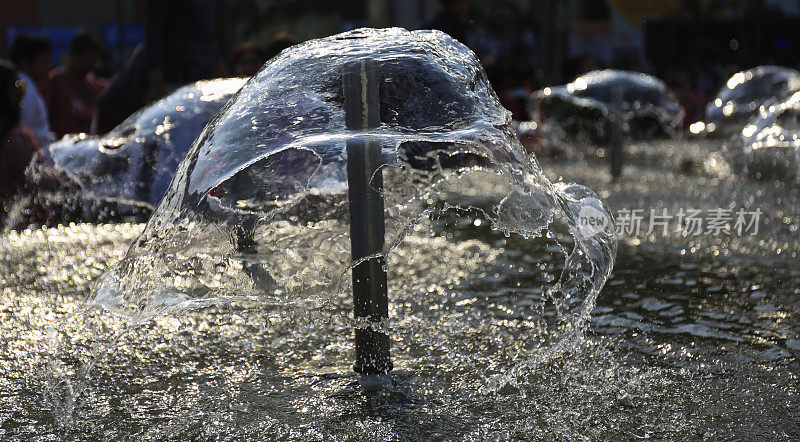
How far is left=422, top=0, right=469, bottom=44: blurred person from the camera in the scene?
27.6 feet

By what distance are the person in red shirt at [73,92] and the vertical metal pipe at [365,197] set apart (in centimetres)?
601

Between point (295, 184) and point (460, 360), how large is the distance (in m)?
0.81

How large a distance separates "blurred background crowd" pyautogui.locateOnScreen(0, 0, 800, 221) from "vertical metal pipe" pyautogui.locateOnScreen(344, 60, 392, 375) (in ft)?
12.7

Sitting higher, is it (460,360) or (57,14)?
(57,14)

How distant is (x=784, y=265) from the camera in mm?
5031

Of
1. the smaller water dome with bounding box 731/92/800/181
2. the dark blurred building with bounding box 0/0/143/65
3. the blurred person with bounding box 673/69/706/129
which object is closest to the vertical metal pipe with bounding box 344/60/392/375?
the smaller water dome with bounding box 731/92/800/181

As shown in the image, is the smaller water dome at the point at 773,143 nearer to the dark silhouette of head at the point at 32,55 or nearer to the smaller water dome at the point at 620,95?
the smaller water dome at the point at 620,95

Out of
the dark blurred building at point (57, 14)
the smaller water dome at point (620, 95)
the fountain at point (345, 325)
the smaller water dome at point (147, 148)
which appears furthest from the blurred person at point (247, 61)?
the dark blurred building at point (57, 14)

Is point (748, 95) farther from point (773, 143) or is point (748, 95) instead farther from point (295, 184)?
point (295, 184)

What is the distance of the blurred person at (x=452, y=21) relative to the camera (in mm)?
8414

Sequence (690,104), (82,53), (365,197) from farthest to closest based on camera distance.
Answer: (690,104) → (82,53) → (365,197)

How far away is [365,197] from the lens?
3055 mm

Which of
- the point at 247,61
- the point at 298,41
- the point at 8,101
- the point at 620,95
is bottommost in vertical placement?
the point at 620,95

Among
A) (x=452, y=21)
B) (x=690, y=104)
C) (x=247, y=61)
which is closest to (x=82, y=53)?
(x=247, y=61)
